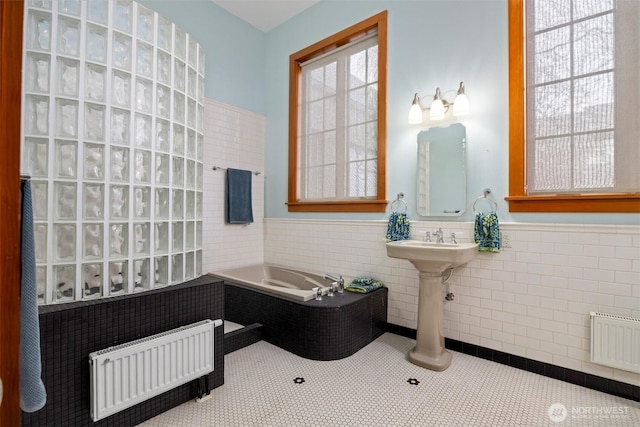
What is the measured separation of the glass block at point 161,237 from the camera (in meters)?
1.88

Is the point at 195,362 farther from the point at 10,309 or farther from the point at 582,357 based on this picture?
the point at 582,357

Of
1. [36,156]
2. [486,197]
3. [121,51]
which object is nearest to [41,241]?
[36,156]

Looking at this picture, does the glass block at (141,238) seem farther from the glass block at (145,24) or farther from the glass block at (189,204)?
the glass block at (145,24)

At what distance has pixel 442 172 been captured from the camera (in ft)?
8.71

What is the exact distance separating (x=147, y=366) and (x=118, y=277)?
495 millimetres

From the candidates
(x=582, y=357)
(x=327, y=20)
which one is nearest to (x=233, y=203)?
(x=327, y=20)

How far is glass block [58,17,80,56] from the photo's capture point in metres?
1.53

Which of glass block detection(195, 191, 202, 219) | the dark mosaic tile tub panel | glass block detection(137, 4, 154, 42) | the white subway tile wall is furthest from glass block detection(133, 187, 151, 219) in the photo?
the white subway tile wall

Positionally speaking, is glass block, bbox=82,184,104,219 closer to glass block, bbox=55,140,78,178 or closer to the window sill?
glass block, bbox=55,140,78,178

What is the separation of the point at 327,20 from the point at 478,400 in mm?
3701

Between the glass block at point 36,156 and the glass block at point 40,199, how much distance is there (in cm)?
5

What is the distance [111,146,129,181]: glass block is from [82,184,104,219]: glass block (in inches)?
3.7

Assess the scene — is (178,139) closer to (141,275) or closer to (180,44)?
(180,44)

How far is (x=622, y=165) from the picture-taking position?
1.96 metres
